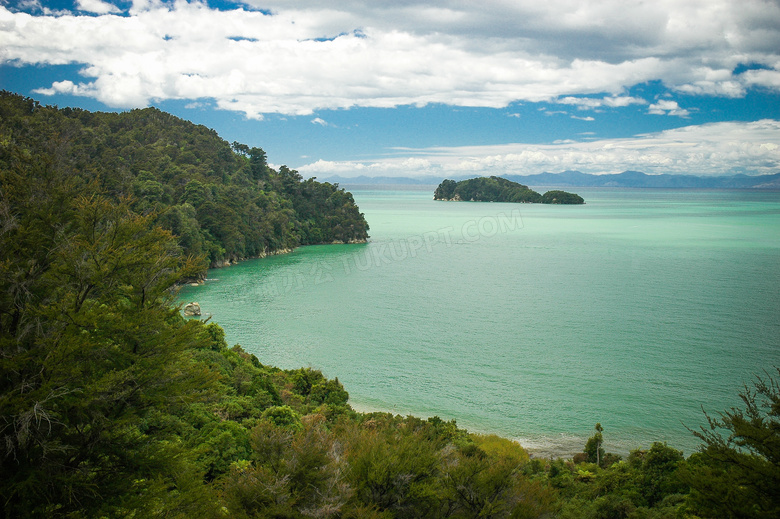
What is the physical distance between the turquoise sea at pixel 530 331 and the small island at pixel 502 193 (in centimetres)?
11767

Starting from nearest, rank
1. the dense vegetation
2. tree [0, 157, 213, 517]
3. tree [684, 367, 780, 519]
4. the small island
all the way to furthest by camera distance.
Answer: tree [0, 157, 213, 517], tree [684, 367, 780, 519], the dense vegetation, the small island

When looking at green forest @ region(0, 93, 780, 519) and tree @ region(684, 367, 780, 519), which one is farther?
tree @ region(684, 367, 780, 519)

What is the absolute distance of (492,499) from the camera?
30.9 ft

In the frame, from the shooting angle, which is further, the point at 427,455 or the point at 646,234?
the point at 646,234

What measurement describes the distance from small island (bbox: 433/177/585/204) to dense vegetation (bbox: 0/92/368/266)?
115 m

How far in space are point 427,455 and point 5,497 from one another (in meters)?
6.61

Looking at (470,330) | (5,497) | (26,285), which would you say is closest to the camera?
(5,497)

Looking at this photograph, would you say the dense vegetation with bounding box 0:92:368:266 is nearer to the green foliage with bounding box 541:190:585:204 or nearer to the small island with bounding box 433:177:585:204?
the small island with bounding box 433:177:585:204

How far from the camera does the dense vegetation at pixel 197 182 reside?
4544 cm

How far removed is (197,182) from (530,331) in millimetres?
42037

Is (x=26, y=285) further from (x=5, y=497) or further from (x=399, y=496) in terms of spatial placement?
(x=399, y=496)

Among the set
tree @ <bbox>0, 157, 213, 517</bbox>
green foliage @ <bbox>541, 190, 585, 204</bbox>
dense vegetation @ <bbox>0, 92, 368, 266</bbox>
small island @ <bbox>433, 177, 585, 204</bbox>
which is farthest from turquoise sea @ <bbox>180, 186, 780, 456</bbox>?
small island @ <bbox>433, 177, 585, 204</bbox>

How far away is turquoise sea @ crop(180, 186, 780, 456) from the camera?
20.4 m

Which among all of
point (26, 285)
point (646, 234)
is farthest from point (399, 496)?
point (646, 234)
